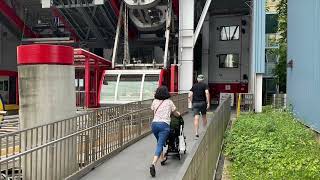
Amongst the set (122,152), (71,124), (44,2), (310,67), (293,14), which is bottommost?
(122,152)

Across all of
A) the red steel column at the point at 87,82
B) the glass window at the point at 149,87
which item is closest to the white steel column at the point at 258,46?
the glass window at the point at 149,87

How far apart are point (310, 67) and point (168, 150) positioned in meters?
7.70

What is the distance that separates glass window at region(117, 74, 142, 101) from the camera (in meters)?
22.2

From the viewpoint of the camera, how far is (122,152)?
10.8 m

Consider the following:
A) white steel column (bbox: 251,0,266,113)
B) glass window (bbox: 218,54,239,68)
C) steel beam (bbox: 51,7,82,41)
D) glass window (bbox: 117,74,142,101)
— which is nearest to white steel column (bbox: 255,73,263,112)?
white steel column (bbox: 251,0,266,113)

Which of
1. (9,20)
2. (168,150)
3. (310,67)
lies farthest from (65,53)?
(9,20)

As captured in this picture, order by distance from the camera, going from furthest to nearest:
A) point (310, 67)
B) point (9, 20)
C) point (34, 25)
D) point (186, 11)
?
point (34, 25) < point (9, 20) < point (186, 11) < point (310, 67)

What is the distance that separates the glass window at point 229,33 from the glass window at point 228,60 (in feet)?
4.61

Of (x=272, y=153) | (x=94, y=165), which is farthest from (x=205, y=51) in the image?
(x=94, y=165)

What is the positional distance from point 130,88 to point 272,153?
13.0m

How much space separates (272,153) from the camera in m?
10.0

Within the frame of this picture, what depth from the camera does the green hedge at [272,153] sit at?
825 centimetres

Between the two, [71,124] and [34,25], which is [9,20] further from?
[71,124]

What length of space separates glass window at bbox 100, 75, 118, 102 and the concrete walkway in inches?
431
